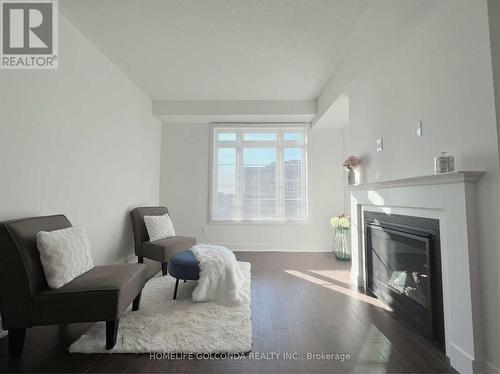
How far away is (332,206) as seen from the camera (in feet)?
15.6

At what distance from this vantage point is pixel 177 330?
1.85 m

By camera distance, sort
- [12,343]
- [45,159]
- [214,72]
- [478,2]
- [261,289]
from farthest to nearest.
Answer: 1. [214,72]
2. [261,289]
3. [45,159]
4. [12,343]
5. [478,2]

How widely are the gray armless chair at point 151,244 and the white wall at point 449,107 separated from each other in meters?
2.66

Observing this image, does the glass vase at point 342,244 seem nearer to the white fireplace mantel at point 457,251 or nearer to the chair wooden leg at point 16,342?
the white fireplace mantel at point 457,251

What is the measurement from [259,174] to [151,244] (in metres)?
2.50

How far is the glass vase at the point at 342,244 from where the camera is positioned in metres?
4.04

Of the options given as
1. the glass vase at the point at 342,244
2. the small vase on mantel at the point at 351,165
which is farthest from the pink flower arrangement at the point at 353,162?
the glass vase at the point at 342,244

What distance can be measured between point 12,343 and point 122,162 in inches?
93.2

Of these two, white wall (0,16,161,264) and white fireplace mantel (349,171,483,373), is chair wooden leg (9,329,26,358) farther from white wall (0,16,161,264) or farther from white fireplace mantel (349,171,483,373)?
white fireplace mantel (349,171,483,373)

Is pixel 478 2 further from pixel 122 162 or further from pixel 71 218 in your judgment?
pixel 122 162

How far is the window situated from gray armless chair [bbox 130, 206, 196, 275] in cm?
145

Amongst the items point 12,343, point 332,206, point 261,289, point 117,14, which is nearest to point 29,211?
point 12,343

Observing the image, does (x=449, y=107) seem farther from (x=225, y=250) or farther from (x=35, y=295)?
(x=35, y=295)

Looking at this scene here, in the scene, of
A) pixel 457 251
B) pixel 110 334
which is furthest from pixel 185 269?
pixel 457 251
